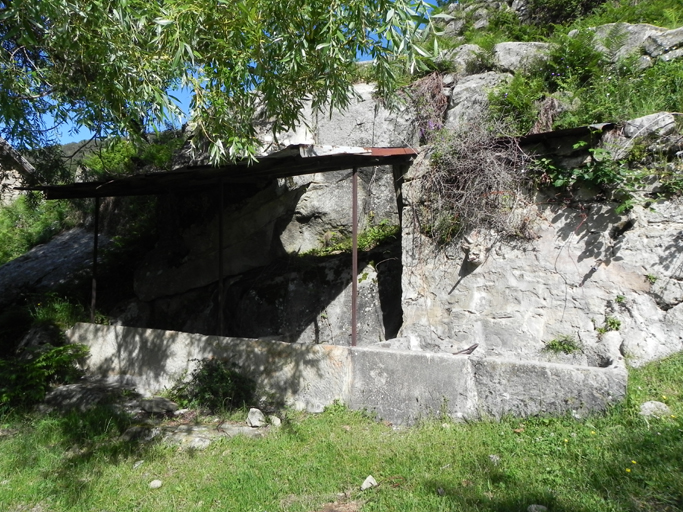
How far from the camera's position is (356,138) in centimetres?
1000

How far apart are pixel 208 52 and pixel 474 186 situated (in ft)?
11.8

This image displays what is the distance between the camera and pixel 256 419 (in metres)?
5.54

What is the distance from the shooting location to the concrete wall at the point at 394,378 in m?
4.51

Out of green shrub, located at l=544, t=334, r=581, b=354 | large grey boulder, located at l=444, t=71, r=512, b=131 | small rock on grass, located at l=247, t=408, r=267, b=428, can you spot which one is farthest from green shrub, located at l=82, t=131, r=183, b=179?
green shrub, located at l=544, t=334, r=581, b=354

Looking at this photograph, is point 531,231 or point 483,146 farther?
point 483,146

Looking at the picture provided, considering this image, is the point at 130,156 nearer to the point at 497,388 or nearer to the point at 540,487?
the point at 497,388

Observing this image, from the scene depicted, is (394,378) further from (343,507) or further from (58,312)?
(58,312)

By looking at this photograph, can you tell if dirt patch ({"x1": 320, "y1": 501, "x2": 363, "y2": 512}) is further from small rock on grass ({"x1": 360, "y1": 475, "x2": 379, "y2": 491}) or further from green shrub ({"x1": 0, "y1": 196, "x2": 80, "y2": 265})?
green shrub ({"x1": 0, "y1": 196, "x2": 80, "y2": 265})

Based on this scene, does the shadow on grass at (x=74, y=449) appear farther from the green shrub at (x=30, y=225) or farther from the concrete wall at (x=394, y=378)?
the green shrub at (x=30, y=225)

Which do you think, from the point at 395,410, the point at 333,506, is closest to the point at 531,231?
the point at 395,410

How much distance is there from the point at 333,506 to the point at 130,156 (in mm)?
11914

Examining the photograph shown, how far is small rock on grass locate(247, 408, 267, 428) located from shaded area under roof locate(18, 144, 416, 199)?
2748 millimetres

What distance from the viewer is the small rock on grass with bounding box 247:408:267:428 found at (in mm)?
5516

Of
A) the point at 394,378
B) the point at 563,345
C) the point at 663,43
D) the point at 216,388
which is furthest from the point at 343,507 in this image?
the point at 663,43
